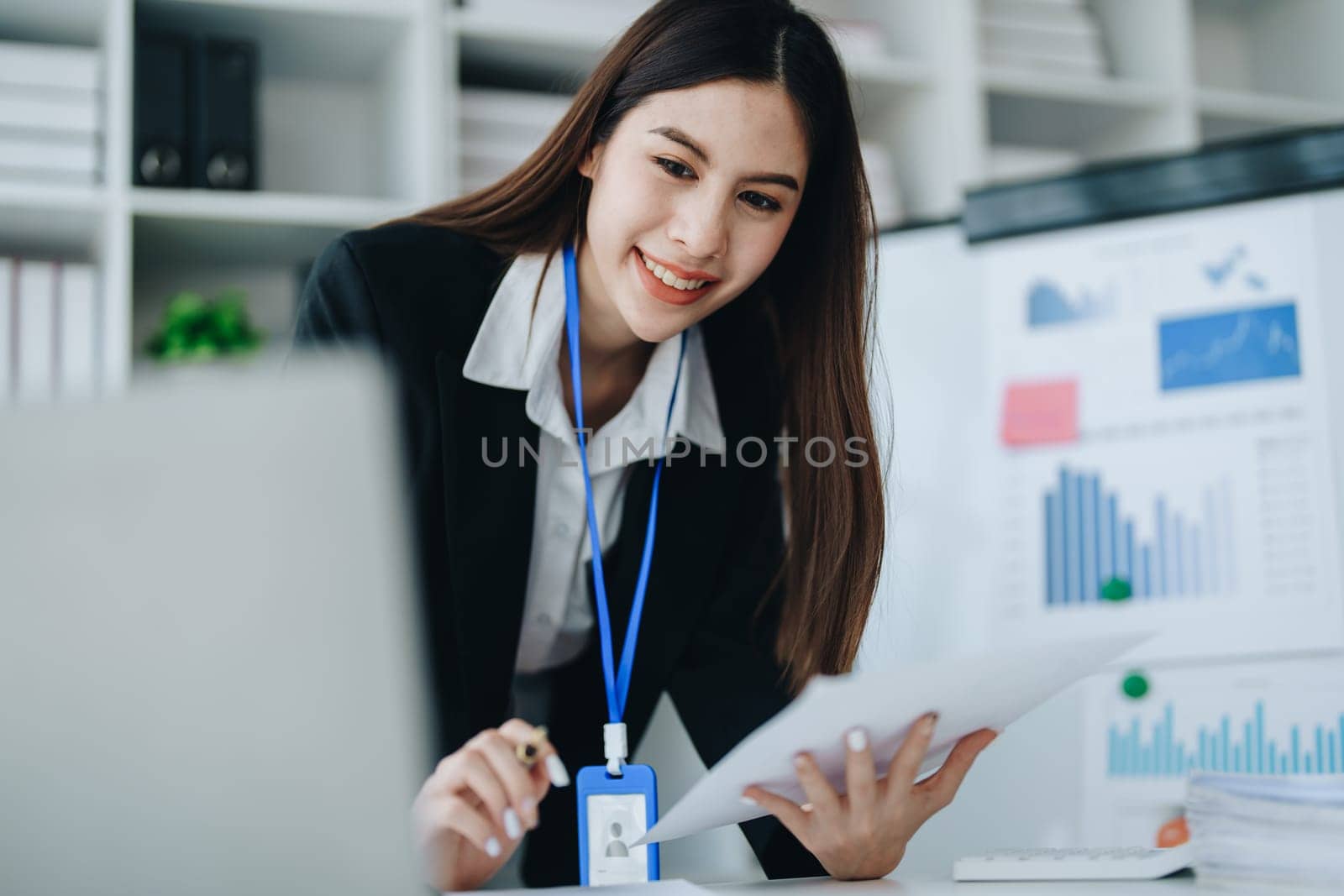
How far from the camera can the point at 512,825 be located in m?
0.78

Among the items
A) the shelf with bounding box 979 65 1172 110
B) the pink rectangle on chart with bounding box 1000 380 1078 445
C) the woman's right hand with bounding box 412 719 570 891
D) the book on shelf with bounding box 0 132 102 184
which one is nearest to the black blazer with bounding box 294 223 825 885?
the woman's right hand with bounding box 412 719 570 891

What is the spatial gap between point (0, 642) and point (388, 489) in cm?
13

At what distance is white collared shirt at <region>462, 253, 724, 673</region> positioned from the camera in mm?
1278

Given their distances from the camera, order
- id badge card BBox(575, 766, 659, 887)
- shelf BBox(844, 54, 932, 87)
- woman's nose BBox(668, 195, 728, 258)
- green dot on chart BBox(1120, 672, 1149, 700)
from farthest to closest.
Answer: shelf BBox(844, 54, 932, 87) < green dot on chart BBox(1120, 672, 1149, 700) < woman's nose BBox(668, 195, 728, 258) < id badge card BBox(575, 766, 659, 887)

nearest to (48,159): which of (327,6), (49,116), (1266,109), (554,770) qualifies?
(49,116)

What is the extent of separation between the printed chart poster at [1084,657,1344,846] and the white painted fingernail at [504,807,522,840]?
1183 mm

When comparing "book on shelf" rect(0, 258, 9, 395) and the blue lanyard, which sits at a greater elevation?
"book on shelf" rect(0, 258, 9, 395)

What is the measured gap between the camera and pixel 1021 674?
791 mm

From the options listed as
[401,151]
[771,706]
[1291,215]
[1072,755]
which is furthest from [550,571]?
[1291,215]

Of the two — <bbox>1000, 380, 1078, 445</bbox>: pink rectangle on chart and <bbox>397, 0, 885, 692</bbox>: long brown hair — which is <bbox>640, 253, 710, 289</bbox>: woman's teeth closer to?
<bbox>397, 0, 885, 692</bbox>: long brown hair

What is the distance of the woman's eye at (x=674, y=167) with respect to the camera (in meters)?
1.22

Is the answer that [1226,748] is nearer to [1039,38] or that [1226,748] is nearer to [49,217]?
[1039,38]

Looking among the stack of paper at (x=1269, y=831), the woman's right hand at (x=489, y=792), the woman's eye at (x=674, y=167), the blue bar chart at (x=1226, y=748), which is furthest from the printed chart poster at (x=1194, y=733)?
the woman's right hand at (x=489, y=792)

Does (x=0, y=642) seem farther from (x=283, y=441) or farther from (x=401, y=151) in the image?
(x=401, y=151)
